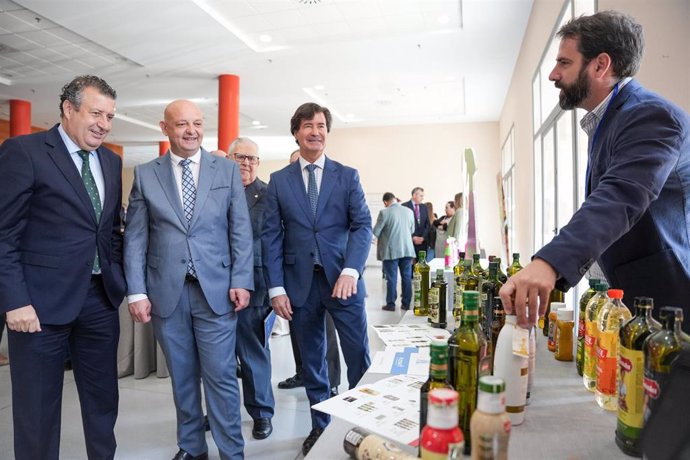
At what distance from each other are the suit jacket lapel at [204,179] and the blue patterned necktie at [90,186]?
0.36 meters

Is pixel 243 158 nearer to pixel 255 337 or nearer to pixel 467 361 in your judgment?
pixel 255 337

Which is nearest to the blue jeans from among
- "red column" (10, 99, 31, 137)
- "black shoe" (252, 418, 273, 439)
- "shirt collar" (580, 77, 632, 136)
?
"black shoe" (252, 418, 273, 439)

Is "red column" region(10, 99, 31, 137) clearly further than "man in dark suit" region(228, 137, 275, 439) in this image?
Yes

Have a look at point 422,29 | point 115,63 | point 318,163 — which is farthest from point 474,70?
point 318,163

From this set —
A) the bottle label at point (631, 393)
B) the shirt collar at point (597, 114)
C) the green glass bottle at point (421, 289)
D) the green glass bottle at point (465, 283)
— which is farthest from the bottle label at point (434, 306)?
the bottle label at point (631, 393)

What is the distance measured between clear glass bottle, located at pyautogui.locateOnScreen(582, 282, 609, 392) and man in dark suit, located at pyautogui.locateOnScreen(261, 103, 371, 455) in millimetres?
1022

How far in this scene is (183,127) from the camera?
1.98 metres

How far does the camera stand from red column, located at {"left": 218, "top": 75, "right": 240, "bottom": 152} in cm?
744

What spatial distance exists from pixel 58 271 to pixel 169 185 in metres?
0.52

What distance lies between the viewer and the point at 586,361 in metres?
1.22

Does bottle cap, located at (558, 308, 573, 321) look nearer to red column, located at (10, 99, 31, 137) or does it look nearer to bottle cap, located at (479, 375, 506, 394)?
bottle cap, located at (479, 375, 506, 394)

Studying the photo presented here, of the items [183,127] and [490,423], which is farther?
[183,127]

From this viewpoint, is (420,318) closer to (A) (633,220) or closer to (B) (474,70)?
(A) (633,220)

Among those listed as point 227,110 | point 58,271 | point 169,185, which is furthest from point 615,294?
point 227,110
